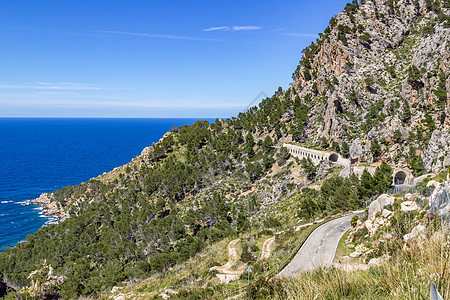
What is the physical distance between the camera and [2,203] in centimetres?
8750

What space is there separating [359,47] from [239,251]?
73773 mm

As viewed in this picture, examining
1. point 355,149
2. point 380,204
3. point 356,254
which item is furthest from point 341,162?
point 356,254

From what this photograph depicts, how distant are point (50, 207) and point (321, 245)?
93.6 metres

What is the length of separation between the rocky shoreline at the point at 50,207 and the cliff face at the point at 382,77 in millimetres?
77957

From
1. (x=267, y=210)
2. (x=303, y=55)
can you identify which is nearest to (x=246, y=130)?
(x=303, y=55)

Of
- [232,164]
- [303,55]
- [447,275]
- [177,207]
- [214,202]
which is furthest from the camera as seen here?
[303,55]

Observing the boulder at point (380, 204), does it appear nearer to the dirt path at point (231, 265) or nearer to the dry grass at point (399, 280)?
the dirt path at point (231, 265)

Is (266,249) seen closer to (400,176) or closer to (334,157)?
(400,176)

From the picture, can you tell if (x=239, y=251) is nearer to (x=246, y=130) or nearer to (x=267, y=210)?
(x=267, y=210)

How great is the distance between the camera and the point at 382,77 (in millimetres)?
70250

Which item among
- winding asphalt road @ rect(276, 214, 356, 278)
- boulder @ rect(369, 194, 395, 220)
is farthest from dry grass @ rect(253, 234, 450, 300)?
boulder @ rect(369, 194, 395, 220)

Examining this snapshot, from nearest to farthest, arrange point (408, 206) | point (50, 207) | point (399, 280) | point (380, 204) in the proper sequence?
point (399, 280) < point (408, 206) < point (380, 204) < point (50, 207)

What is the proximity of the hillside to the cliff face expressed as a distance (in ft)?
1.03

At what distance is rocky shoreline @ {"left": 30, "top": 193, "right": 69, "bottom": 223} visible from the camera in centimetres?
8106
